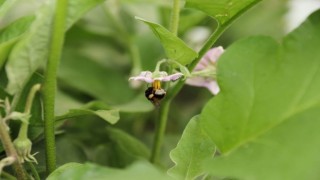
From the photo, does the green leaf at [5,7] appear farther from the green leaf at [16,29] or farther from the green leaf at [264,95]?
the green leaf at [264,95]

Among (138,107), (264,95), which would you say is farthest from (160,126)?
(264,95)

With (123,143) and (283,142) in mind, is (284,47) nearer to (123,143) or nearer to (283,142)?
(283,142)

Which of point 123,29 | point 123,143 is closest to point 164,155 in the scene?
point 123,143

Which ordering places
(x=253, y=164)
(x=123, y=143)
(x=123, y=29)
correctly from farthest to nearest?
(x=123, y=29) → (x=123, y=143) → (x=253, y=164)

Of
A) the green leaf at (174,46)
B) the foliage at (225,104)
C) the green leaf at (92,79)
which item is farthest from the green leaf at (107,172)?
the green leaf at (92,79)

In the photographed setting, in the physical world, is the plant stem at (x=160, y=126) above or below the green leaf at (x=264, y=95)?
below

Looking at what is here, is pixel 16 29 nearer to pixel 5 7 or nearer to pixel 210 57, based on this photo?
pixel 5 7
